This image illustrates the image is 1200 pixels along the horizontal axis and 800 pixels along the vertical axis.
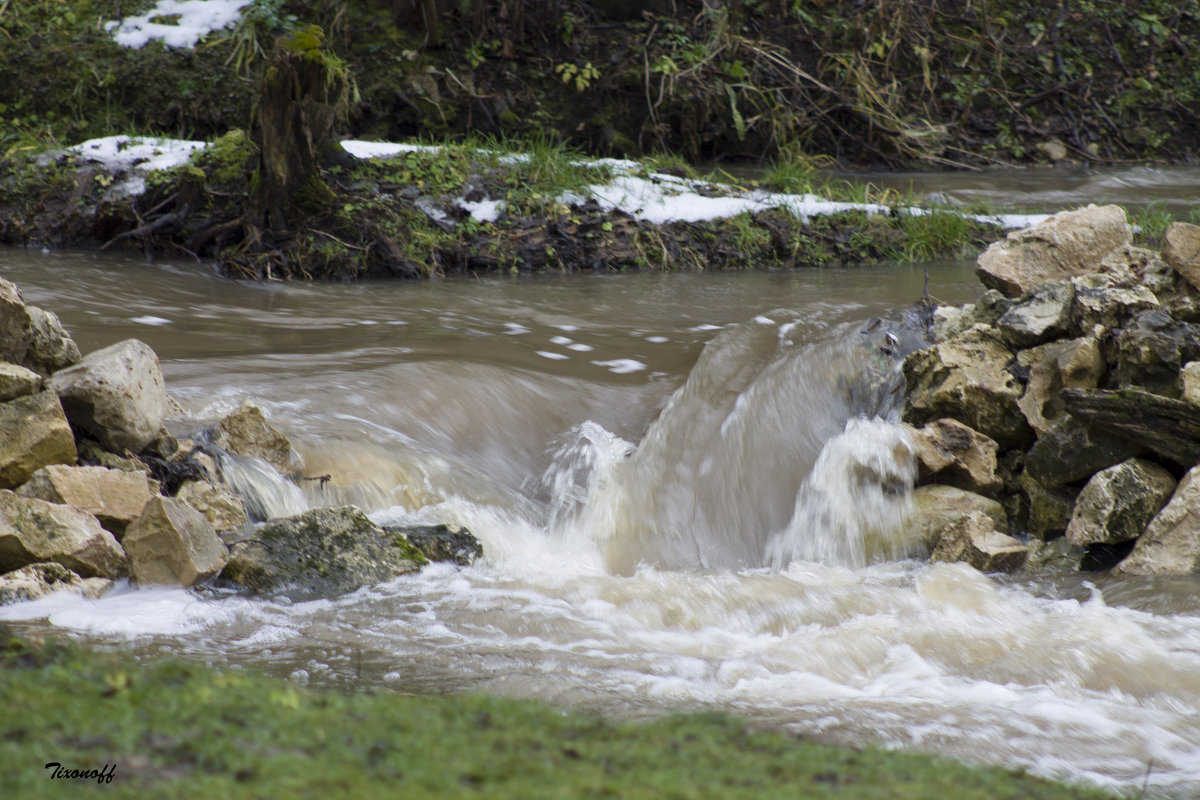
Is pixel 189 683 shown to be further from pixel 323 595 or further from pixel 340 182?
pixel 340 182

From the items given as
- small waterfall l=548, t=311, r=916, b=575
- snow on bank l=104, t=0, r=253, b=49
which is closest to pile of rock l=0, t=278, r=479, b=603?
small waterfall l=548, t=311, r=916, b=575

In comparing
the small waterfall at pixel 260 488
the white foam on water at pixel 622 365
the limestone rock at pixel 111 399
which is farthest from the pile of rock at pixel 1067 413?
the limestone rock at pixel 111 399

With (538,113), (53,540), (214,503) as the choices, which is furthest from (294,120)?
(53,540)

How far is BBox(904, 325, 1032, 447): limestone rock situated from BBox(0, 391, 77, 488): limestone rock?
3.58 m

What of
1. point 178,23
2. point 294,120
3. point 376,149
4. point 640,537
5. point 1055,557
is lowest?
point 640,537

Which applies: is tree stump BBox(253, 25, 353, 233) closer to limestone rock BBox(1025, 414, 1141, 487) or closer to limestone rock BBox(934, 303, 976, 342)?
limestone rock BBox(934, 303, 976, 342)

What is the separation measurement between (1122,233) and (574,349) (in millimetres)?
3119

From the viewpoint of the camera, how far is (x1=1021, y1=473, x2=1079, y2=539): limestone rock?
13.7 ft

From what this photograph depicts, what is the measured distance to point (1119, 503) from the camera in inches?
154

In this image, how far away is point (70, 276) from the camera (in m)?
7.38

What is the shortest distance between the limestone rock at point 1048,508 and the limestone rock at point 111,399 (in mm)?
3560

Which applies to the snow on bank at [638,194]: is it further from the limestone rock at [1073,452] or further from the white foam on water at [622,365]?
the limestone rock at [1073,452]

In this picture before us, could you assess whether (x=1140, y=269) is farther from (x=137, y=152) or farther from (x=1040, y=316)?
(x=137, y=152)

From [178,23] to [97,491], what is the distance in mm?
9722
